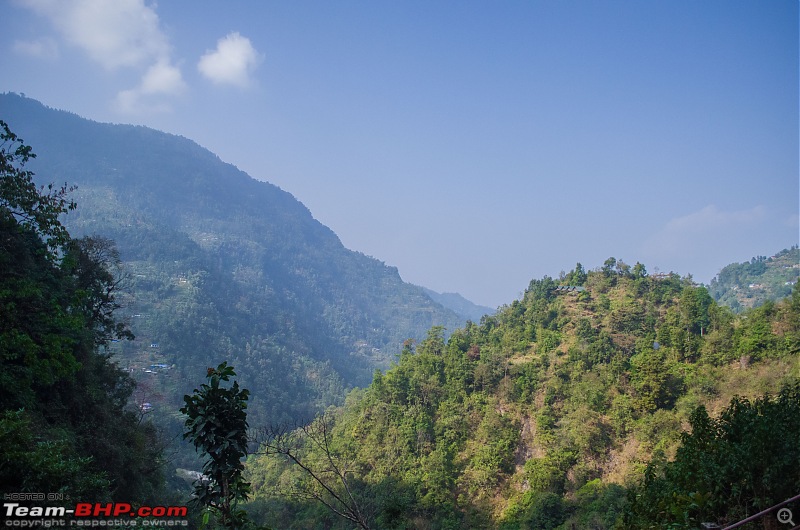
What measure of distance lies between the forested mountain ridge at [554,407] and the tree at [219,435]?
8.31 meters

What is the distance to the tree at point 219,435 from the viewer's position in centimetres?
730

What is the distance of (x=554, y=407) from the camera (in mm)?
27766

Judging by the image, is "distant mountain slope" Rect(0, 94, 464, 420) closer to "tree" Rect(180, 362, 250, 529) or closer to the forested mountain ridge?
the forested mountain ridge

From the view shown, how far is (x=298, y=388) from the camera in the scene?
259 ft

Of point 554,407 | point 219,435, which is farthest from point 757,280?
point 219,435

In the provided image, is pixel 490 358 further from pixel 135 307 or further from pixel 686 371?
pixel 135 307

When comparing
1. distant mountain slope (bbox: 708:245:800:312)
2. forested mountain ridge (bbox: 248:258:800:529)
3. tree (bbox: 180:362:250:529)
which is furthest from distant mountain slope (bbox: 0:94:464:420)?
distant mountain slope (bbox: 708:245:800:312)

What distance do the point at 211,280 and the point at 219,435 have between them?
328 ft

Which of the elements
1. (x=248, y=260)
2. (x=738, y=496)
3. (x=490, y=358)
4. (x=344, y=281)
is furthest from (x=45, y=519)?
(x=344, y=281)

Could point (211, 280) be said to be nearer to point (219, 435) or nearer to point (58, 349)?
point (58, 349)

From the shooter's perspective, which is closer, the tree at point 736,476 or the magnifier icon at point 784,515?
the magnifier icon at point 784,515

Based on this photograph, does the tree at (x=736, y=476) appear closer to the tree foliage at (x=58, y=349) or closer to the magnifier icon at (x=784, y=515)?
the magnifier icon at (x=784, y=515)

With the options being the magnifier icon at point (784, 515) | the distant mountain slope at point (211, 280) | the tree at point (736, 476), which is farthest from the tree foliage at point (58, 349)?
the distant mountain slope at point (211, 280)

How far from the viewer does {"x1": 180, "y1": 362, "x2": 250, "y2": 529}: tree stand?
7297 millimetres
